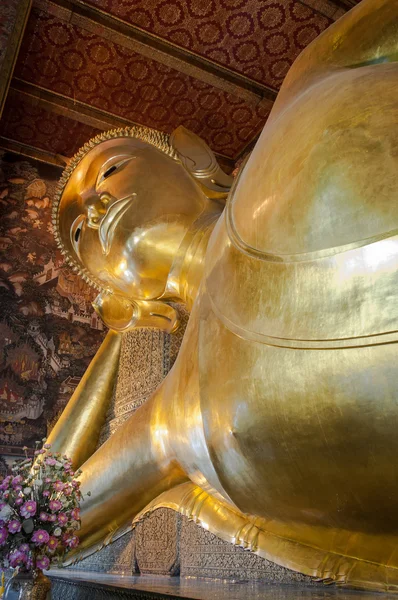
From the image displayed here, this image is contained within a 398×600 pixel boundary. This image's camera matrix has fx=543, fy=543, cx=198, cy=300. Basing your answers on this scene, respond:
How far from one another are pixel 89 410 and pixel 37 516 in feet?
3.34

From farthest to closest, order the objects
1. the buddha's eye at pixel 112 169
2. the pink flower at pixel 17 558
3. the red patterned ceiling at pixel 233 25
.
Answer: the red patterned ceiling at pixel 233 25 < the buddha's eye at pixel 112 169 < the pink flower at pixel 17 558

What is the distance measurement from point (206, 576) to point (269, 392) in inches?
31.8

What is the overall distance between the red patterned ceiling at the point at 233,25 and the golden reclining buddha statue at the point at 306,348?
2.03 metres

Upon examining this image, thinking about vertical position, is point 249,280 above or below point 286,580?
above

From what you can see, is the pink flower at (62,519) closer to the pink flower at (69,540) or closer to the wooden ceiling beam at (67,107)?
the pink flower at (69,540)

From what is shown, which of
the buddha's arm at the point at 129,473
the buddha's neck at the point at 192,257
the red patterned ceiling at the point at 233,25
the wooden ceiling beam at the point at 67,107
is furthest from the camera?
the wooden ceiling beam at the point at 67,107

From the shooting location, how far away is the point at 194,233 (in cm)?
198

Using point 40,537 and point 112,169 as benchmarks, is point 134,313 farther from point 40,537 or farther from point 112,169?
point 40,537

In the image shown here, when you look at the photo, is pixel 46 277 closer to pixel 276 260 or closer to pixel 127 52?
pixel 127 52

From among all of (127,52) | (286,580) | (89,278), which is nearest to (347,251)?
(286,580)

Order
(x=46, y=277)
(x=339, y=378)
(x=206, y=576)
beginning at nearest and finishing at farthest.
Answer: (x=339, y=378)
(x=206, y=576)
(x=46, y=277)

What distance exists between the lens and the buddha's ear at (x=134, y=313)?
2352 millimetres

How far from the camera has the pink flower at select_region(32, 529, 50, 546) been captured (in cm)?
136

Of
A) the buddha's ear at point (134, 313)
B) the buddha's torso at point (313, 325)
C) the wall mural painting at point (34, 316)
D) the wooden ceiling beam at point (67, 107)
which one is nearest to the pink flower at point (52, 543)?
the buddha's torso at point (313, 325)
